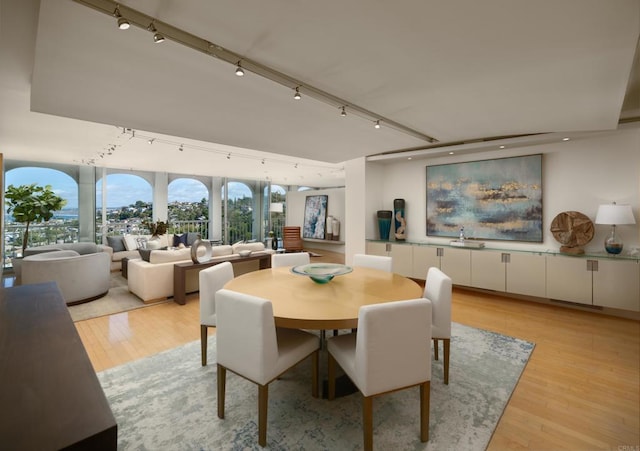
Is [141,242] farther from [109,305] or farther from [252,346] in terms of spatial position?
[252,346]

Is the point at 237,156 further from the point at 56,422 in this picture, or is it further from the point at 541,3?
the point at 56,422

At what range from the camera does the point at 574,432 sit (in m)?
1.77

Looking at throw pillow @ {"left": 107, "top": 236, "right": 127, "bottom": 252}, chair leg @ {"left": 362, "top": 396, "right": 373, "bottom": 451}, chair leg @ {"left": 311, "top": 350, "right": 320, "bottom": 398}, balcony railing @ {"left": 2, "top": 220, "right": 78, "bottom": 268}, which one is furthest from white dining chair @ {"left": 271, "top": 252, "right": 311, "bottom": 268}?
balcony railing @ {"left": 2, "top": 220, "right": 78, "bottom": 268}

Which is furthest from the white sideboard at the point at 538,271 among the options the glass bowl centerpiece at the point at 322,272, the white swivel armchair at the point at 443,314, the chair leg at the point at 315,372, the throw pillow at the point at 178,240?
the throw pillow at the point at 178,240

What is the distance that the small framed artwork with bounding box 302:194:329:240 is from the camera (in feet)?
31.1

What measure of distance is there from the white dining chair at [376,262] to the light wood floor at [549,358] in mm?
1166

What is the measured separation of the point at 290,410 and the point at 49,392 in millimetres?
1521

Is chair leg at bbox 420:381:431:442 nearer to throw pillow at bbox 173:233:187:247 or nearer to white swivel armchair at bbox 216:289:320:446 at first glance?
white swivel armchair at bbox 216:289:320:446

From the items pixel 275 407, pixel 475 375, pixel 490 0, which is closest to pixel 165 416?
pixel 275 407

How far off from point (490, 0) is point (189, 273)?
4556 mm

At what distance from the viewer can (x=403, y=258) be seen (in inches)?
207

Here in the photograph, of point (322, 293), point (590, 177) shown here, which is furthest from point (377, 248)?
point (322, 293)

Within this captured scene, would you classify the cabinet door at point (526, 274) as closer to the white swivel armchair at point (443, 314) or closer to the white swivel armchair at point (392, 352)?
the white swivel armchair at point (443, 314)

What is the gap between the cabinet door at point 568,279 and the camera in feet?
12.1
